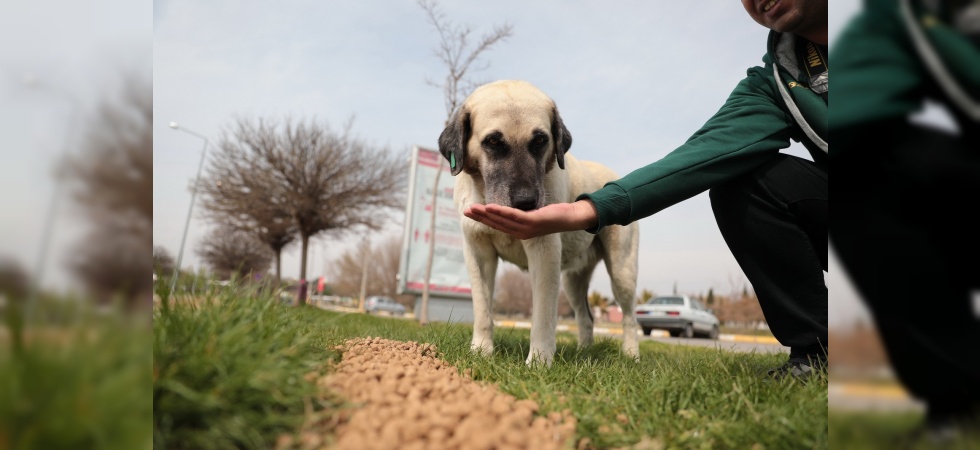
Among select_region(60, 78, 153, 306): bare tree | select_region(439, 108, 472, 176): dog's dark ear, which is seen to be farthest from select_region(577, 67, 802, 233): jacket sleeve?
select_region(60, 78, 153, 306): bare tree

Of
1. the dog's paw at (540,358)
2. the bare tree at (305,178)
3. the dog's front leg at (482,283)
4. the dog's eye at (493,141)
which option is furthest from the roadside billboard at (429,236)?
the dog's paw at (540,358)

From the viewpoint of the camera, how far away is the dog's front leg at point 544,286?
3061 millimetres

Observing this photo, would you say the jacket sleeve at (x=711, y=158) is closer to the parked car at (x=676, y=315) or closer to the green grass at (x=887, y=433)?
the green grass at (x=887, y=433)

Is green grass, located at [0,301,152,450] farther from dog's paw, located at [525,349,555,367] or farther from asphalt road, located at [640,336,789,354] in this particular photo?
asphalt road, located at [640,336,789,354]

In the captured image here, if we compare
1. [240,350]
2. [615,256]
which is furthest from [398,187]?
[240,350]

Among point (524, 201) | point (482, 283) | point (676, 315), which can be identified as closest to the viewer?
point (524, 201)

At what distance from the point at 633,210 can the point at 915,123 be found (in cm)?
145

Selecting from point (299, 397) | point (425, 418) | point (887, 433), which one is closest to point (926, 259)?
point (887, 433)

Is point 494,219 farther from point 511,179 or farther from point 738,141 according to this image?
point 738,141

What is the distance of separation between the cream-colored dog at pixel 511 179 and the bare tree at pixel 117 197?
6.41 ft

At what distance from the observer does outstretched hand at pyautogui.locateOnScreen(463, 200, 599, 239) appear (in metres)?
2.17

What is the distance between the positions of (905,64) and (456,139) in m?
2.56

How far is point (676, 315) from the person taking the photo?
15.9 metres

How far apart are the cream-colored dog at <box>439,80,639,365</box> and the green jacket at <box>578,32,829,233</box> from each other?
68 centimetres
